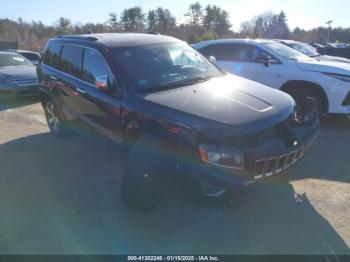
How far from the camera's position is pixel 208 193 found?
309 centimetres

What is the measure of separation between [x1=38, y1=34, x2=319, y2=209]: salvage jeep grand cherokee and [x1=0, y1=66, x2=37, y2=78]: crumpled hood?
18.3ft

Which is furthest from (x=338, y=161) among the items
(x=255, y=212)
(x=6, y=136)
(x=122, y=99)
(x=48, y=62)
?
(x=6, y=136)

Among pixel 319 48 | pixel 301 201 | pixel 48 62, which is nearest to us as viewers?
pixel 301 201

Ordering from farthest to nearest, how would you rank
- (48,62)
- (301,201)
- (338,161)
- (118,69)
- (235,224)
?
(48,62) < (338,161) < (118,69) < (301,201) < (235,224)

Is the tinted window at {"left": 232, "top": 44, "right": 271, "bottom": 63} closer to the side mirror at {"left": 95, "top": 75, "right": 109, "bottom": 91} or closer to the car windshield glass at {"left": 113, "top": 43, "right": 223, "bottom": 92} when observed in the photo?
the car windshield glass at {"left": 113, "top": 43, "right": 223, "bottom": 92}

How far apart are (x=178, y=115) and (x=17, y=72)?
27.7 ft

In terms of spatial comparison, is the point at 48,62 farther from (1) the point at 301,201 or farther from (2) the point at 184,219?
(1) the point at 301,201

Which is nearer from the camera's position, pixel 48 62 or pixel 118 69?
pixel 118 69

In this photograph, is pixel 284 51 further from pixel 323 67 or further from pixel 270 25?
pixel 270 25

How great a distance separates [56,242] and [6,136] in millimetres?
4173

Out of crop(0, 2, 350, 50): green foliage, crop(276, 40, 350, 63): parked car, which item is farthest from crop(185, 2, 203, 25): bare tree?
crop(276, 40, 350, 63): parked car

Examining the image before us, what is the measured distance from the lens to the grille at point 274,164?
9.91ft

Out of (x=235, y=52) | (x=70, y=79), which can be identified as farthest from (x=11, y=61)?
(x=235, y=52)

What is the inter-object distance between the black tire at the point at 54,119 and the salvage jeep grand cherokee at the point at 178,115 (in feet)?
3.13
